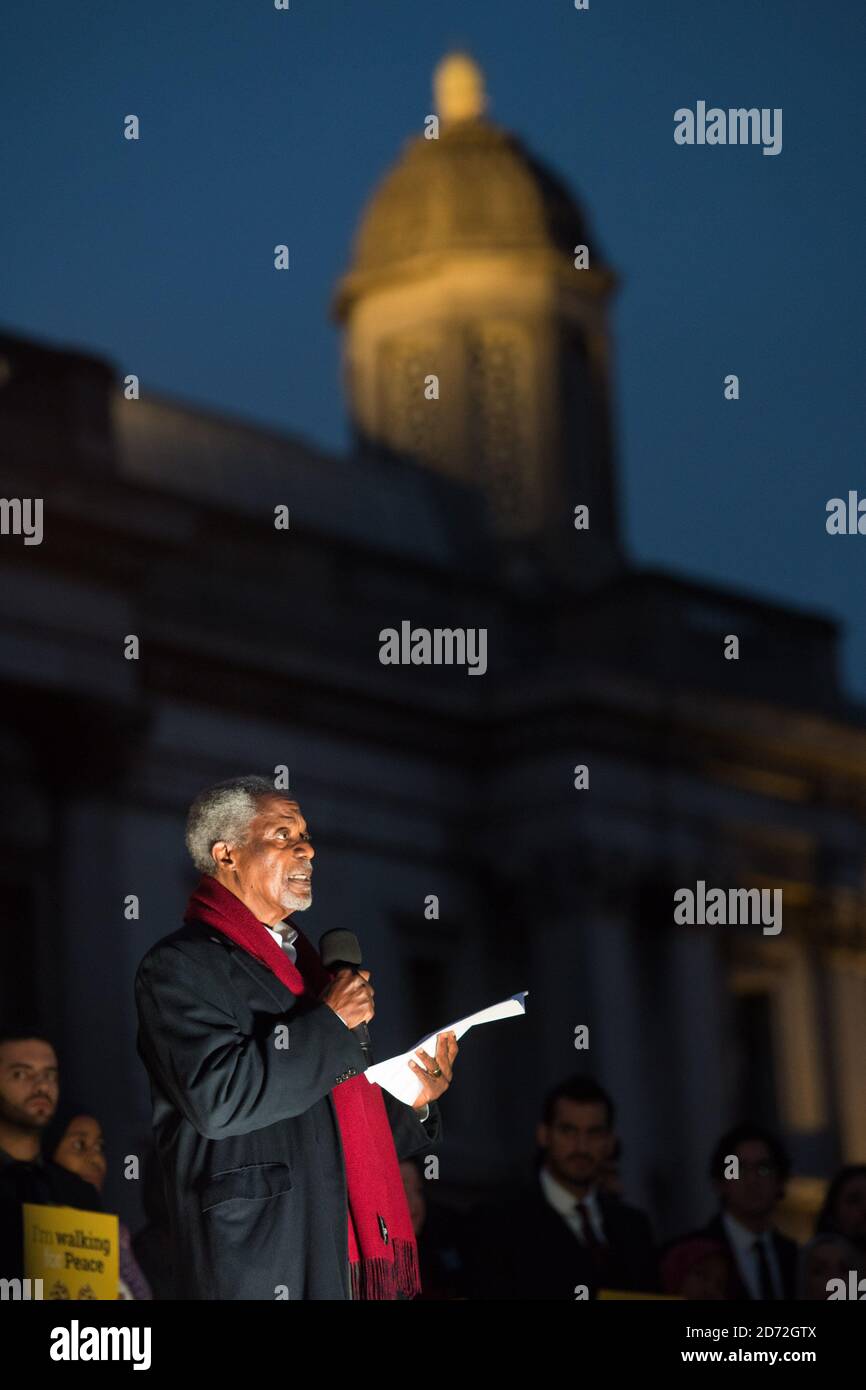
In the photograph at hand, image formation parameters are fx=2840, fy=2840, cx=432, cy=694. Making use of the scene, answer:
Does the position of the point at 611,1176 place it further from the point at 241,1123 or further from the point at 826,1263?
the point at 241,1123

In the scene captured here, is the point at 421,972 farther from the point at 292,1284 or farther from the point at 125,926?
the point at 292,1284

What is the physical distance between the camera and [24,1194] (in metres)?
7.70

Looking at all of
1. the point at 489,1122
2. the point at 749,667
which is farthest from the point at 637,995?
the point at 749,667

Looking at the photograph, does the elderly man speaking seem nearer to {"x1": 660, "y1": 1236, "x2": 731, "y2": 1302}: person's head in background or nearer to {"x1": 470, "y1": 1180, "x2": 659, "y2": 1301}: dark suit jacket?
{"x1": 470, "y1": 1180, "x2": 659, "y2": 1301}: dark suit jacket

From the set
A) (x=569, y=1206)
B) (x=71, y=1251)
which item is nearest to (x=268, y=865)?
(x=71, y=1251)

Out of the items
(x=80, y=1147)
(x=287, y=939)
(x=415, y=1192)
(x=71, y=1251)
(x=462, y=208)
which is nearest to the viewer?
(x=287, y=939)

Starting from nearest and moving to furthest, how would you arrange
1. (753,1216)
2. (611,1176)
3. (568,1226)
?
(568,1226) < (753,1216) < (611,1176)

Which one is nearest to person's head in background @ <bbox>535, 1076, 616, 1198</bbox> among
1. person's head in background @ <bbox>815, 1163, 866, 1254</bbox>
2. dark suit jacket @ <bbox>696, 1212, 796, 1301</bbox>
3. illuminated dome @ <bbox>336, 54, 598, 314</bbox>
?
dark suit jacket @ <bbox>696, 1212, 796, 1301</bbox>

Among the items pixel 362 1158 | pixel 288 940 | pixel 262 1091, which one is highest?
pixel 288 940

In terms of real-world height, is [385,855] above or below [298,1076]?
above

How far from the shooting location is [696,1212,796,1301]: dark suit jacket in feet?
31.6

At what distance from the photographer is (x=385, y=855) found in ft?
84.2

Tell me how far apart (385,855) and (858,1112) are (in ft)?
19.3

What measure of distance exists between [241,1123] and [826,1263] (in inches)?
156
